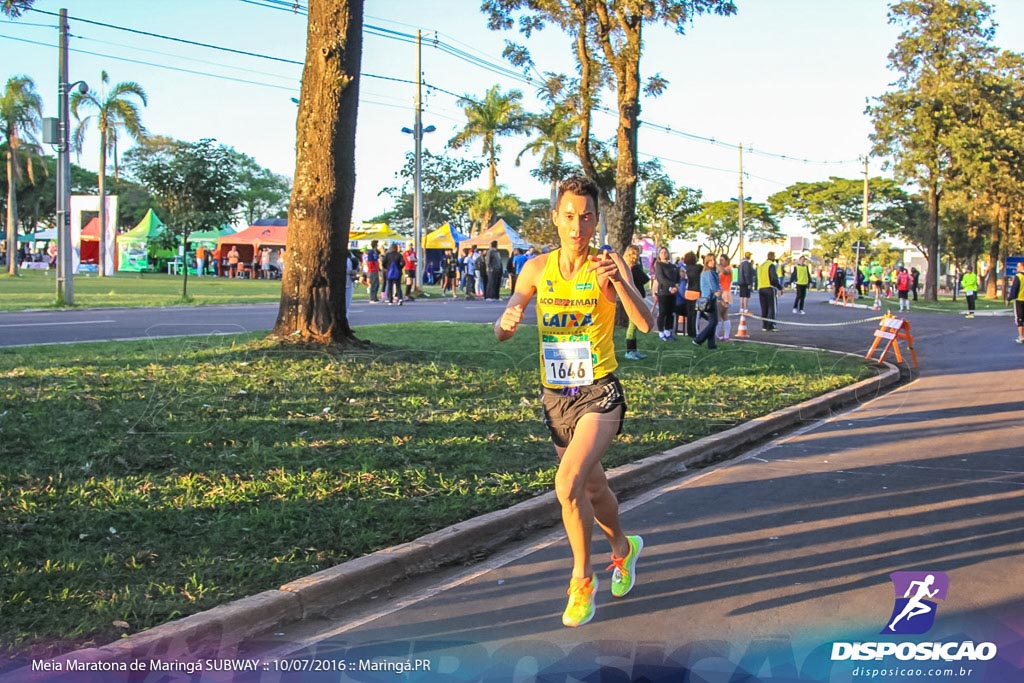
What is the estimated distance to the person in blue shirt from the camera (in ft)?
56.6

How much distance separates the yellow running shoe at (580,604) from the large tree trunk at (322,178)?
7627 millimetres

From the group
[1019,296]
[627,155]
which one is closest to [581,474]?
[627,155]

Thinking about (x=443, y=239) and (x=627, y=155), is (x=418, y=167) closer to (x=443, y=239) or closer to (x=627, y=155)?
(x=443, y=239)

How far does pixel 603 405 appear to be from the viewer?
4.48m

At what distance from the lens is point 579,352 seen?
4516 mm

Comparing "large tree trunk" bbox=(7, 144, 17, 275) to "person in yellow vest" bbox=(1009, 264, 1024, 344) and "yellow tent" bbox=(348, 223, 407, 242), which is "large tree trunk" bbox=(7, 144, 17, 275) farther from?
"person in yellow vest" bbox=(1009, 264, 1024, 344)

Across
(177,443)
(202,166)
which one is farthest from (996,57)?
(177,443)

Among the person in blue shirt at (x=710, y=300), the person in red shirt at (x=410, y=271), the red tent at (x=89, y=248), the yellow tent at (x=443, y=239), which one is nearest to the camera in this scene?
the person in blue shirt at (x=710, y=300)

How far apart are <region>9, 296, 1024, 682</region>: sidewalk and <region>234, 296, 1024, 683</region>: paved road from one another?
0.01 m

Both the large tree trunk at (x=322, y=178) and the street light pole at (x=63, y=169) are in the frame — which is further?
the street light pole at (x=63, y=169)

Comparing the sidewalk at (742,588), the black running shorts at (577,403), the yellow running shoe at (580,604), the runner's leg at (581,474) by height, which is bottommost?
the sidewalk at (742,588)

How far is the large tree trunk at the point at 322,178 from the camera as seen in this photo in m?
11.5

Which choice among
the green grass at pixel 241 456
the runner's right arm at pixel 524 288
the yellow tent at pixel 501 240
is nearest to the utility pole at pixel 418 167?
the yellow tent at pixel 501 240

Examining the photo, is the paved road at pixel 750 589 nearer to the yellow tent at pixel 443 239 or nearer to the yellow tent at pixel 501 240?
the yellow tent at pixel 501 240
